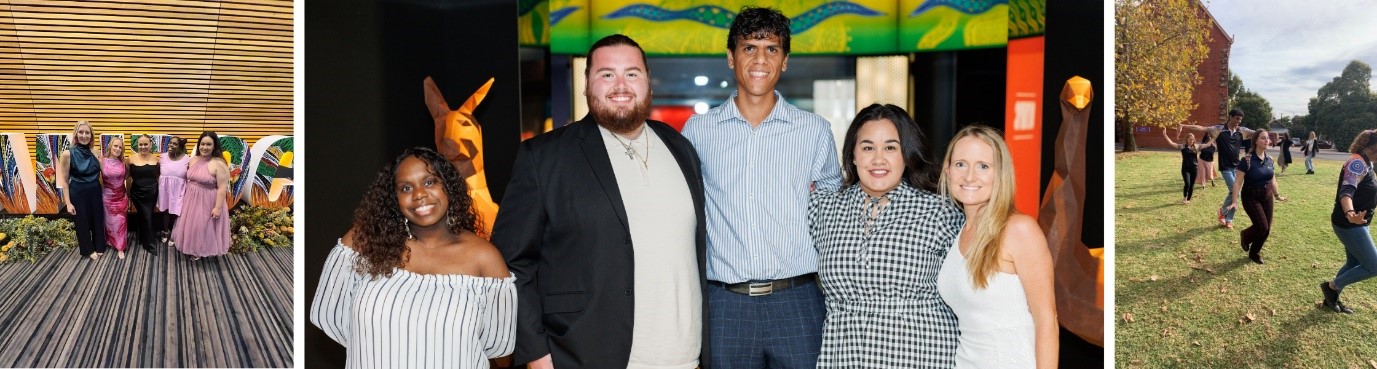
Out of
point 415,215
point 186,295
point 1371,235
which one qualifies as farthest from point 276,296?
point 1371,235

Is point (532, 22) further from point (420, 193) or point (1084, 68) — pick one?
point (1084, 68)

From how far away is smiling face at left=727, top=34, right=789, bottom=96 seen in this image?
2895mm

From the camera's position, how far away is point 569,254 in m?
2.61

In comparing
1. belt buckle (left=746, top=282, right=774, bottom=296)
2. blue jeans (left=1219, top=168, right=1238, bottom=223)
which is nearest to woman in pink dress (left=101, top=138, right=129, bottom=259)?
belt buckle (left=746, top=282, right=774, bottom=296)

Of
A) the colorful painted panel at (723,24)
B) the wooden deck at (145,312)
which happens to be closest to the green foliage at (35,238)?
the wooden deck at (145,312)

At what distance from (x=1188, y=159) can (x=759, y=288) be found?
3.01 m

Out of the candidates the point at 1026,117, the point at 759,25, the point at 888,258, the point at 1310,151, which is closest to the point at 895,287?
the point at 888,258

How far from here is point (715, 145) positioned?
291 centimetres

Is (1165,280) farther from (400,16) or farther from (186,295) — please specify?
(186,295)

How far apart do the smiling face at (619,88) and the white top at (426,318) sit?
508 millimetres

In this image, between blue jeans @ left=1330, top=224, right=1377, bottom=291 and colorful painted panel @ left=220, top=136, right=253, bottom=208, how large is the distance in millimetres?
5343

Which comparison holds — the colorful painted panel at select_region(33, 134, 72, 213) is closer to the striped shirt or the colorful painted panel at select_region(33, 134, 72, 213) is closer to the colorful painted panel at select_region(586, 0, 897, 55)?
the colorful painted panel at select_region(586, 0, 897, 55)

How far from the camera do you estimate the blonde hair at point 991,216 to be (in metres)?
2.43

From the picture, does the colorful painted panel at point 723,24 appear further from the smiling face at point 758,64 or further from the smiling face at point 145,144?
the smiling face at point 758,64
